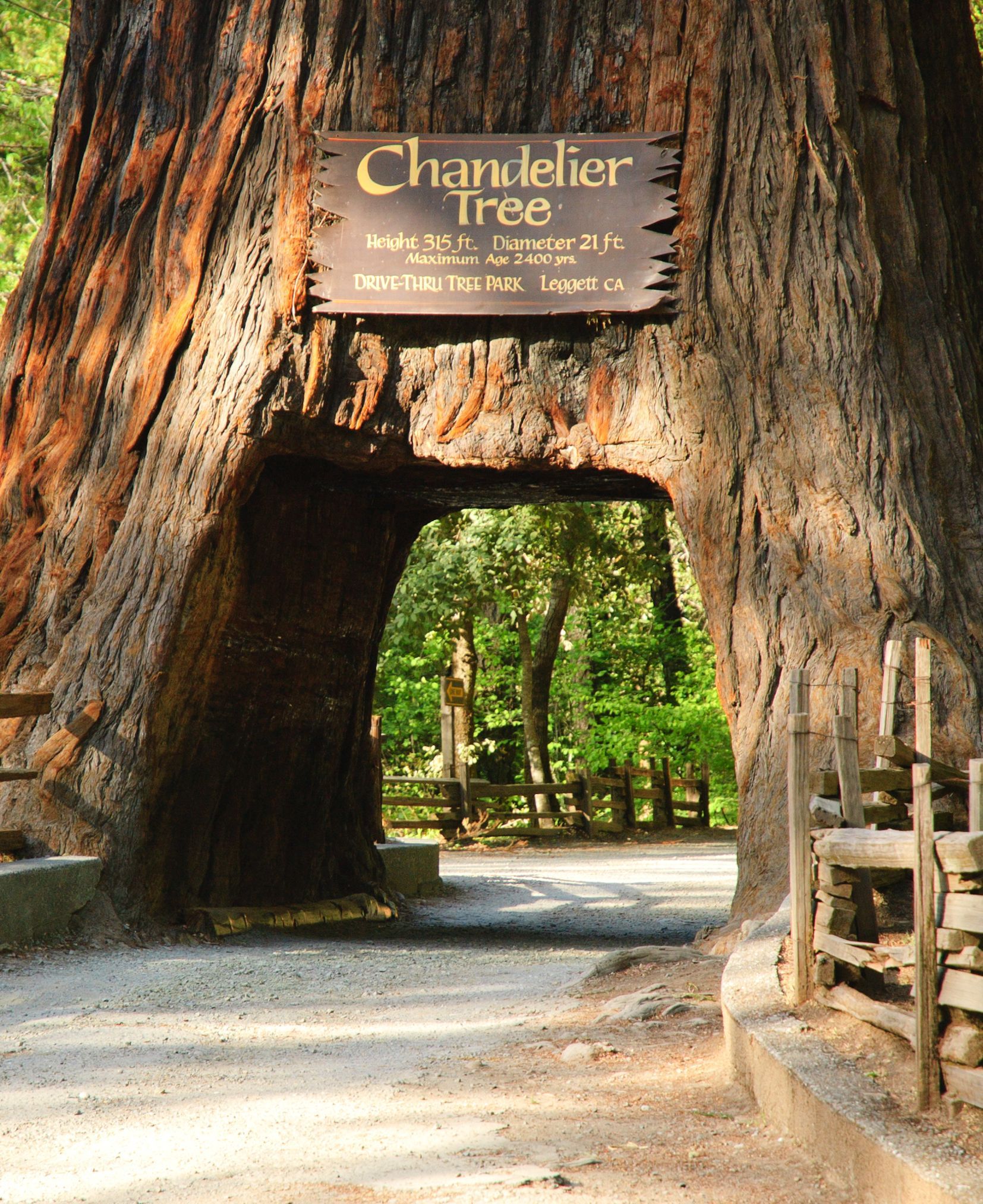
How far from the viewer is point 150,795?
27.0 feet

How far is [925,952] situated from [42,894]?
5643 millimetres

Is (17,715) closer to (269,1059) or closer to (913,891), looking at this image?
(269,1059)

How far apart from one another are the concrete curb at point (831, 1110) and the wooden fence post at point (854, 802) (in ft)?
1.28

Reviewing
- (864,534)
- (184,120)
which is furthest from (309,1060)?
(184,120)

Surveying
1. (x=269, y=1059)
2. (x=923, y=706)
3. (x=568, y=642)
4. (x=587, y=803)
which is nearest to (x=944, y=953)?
(x=923, y=706)

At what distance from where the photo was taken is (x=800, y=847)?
4.41 meters

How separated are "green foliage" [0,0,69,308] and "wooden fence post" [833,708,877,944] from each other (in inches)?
516

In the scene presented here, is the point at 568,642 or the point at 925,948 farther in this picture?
the point at 568,642

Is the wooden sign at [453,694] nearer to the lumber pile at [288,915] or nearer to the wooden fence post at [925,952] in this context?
the lumber pile at [288,915]

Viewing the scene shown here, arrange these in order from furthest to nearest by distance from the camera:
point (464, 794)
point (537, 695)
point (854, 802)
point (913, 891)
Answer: point (537, 695) < point (464, 794) < point (854, 802) < point (913, 891)

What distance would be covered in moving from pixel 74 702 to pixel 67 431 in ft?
Answer: 6.72

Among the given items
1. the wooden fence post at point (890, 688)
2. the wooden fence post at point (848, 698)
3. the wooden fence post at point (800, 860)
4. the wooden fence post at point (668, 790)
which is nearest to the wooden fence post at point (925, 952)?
the wooden fence post at point (800, 860)

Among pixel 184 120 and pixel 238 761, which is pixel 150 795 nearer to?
pixel 238 761

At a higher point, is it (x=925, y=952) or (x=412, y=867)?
(x=925, y=952)
